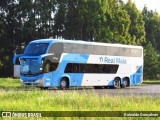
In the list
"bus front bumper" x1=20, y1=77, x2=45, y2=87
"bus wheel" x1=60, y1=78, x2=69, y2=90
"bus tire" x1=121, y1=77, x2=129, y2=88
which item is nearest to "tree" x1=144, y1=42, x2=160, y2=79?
"bus tire" x1=121, y1=77, x2=129, y2=88

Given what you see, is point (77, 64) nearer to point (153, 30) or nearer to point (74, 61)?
point (74, 61)

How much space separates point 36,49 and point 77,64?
3.43m

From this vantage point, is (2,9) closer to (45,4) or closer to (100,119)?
(45,4)

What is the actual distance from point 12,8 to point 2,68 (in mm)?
9212

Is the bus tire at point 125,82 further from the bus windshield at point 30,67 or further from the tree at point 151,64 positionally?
the tree at point 151,64

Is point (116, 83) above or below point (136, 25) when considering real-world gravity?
below

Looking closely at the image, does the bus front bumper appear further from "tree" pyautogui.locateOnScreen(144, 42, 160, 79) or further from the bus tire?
"tree" pyautogui.locateOnScreen(144, 42, 160, 79)

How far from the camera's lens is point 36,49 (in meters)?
29.2

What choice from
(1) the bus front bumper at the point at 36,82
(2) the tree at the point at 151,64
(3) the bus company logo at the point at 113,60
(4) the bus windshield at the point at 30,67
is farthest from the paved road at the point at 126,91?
(2) the tree at the point at 151,64

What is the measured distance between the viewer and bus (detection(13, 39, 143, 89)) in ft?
94.1

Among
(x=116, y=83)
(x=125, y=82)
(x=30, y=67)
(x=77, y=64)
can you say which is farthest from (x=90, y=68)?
(x=30, y=67)

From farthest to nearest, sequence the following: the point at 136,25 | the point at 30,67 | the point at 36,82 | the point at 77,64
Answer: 1. the point at 136,25
2. the point at 77,64
3. the point at 30,67
4. the point at 36,82

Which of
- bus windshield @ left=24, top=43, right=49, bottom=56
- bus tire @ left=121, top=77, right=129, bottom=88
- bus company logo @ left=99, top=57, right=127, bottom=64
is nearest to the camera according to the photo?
bus windshield @ left=24, top=43, right=49, bottom=56

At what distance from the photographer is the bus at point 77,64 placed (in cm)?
2869
